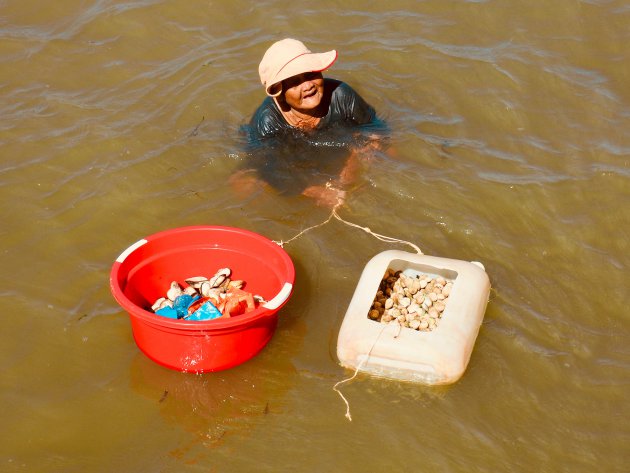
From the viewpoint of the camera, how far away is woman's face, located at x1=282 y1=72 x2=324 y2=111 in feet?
14.2

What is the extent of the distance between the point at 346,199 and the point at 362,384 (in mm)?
1391

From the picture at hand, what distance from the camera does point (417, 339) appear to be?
3178mm

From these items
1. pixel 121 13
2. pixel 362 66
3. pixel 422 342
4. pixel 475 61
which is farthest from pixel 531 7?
pixel 422 342

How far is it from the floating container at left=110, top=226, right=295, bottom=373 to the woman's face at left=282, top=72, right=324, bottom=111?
3.74 feet

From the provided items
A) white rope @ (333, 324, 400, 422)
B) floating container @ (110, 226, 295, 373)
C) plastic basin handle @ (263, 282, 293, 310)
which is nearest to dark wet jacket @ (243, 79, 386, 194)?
floating container @ (110, 226, 295, 373)

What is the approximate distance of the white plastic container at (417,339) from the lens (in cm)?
314

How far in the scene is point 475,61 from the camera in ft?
17.9

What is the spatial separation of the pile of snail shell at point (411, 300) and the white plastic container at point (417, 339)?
0.10m

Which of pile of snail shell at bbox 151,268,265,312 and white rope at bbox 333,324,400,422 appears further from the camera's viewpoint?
pile of snail shell at bbox 151,268,265,312

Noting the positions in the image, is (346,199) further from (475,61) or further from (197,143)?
(475,61)

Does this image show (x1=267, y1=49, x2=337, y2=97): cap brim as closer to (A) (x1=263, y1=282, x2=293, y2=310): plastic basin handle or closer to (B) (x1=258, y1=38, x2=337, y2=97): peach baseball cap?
(B) (x1=258, y1=38, x2=337, y2=97): peach baseball cap

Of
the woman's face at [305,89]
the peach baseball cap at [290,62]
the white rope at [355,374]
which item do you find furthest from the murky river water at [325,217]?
the peach baseball cap at [290,62]

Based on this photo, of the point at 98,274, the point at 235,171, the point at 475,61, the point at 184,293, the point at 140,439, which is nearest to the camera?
the point at 140,439

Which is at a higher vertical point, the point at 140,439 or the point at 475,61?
the point at 475,61
